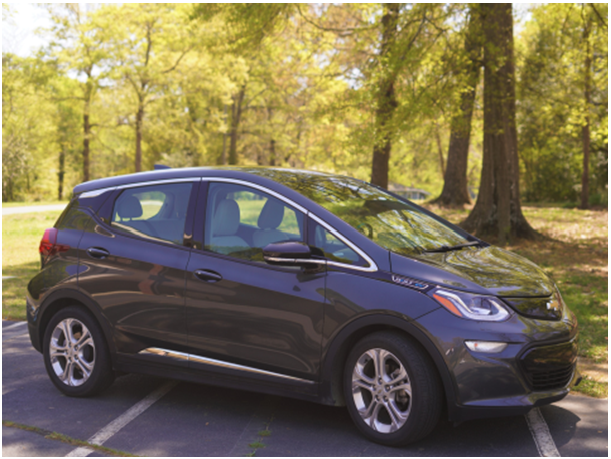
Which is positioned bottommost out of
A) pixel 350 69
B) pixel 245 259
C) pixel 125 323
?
pixel 125 323

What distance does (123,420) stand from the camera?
448cm

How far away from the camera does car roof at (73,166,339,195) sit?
185 inches

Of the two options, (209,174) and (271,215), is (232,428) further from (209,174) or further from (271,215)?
(209,174)

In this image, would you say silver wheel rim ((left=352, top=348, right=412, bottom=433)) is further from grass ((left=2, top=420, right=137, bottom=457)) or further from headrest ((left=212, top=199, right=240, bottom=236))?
grass ((left=2, top=420, right=137, bottom=457))

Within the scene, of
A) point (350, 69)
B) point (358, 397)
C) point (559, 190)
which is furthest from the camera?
point (559, 190)

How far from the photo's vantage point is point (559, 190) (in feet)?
97.0

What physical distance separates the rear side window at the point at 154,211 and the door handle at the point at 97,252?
0.22 metres

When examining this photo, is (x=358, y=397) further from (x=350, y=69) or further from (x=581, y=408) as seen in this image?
(x=350, y=69)

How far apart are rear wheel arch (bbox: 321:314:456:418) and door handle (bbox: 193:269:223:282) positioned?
38.1 inches

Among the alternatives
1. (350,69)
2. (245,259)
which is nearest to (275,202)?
(245,259)

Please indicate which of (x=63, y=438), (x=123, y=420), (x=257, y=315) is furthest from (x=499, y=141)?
(x=63, y=438)

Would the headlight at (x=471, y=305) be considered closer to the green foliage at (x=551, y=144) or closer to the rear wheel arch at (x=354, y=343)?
the rear wheel arch at (x=354, y=343)

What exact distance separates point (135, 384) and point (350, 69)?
1446 centimetres

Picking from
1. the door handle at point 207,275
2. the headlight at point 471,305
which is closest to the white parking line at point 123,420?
the door handle at point 207,275
